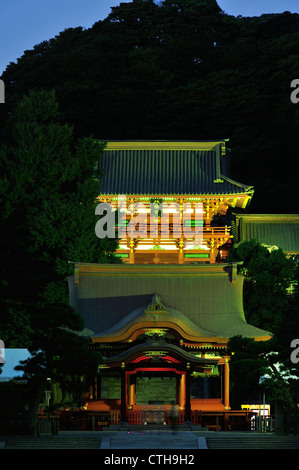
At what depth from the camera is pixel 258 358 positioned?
2228 centimetres

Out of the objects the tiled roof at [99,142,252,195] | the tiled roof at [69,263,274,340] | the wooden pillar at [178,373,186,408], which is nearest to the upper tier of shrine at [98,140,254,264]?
the tiled roof at [99,142,252,195]

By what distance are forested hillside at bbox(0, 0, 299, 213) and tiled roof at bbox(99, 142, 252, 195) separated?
311 inches

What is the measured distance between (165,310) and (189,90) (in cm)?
3161

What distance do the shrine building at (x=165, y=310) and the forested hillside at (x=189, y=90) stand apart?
37.9ft

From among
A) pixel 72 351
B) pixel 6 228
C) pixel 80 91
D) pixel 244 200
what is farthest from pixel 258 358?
pixel 80 91

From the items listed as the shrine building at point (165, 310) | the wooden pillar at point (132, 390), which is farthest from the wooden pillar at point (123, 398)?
the wooden pillar at point (132, 390)

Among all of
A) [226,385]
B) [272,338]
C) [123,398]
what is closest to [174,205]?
[226,385]

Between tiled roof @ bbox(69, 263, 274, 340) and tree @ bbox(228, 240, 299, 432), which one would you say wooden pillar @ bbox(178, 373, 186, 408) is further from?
tiled roof @ bbox(69, 263, 274, 340)

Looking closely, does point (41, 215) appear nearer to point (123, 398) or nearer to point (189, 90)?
point (123, 398)

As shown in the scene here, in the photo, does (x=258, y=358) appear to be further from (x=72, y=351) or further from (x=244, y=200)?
(x=244, y=200)

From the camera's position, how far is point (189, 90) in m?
52.2

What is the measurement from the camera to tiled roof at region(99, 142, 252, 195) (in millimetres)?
38688

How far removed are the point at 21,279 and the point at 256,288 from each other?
26.6 ft

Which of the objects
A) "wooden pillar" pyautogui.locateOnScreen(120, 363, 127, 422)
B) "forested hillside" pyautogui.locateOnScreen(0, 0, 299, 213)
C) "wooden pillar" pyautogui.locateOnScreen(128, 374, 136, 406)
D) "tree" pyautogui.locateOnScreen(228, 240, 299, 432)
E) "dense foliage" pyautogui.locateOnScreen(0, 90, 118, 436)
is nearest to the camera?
"tree" pyautogui.locateOnScreen(228, 240, 299, 432)
